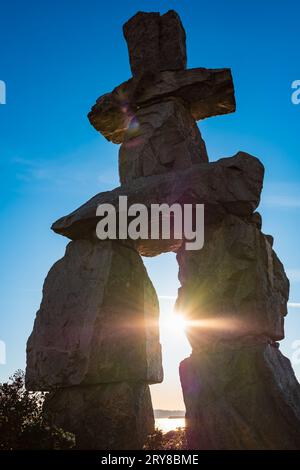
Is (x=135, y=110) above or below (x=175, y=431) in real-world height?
above

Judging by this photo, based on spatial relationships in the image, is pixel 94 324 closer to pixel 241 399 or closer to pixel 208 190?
pixel 241 399

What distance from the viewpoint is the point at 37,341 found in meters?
6.48

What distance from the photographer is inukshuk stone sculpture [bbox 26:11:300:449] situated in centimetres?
545

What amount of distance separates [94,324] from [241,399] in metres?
2.26

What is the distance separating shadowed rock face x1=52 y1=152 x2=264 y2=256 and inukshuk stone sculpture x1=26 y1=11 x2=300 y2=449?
0.06ft

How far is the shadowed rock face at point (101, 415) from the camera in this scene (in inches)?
227

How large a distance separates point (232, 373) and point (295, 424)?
942 mm

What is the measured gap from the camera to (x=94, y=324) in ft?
20.0

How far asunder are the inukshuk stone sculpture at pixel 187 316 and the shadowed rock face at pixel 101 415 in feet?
0.05

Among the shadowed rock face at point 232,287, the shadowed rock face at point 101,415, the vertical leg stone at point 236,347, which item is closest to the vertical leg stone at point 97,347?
the shadowed rock face at point 101,415

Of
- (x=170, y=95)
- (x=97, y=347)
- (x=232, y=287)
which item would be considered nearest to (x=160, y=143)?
(x=170, y=95)

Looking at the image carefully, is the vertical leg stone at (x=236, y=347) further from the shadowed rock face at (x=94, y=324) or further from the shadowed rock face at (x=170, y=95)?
the shadowed rock face at (x=170, y=95)
